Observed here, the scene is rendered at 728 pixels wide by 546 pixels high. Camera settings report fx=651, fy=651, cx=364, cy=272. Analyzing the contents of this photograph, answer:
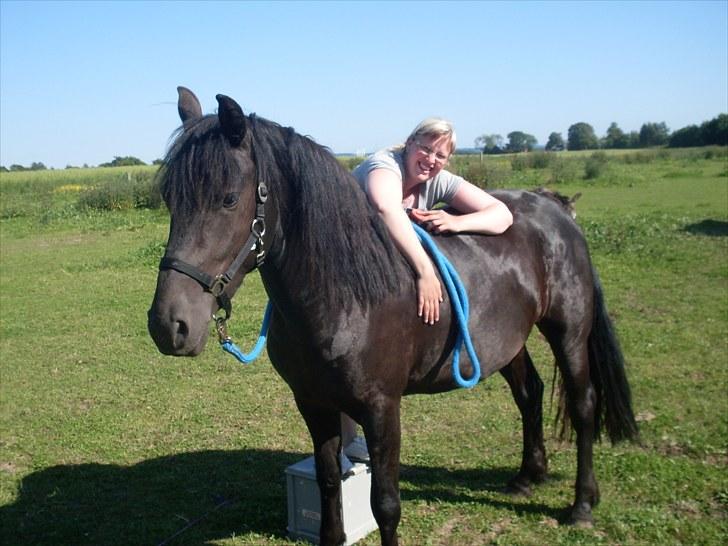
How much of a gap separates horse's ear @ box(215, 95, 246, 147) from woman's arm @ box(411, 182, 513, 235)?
3.92 feet

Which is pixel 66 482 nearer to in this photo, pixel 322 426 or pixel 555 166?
pixel 322 426

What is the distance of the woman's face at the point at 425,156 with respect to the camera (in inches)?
114

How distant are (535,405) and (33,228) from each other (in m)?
20.4

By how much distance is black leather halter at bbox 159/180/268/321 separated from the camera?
6.72 feet

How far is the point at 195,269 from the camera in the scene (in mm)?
2053

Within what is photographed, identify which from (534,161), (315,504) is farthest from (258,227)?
(534,161)

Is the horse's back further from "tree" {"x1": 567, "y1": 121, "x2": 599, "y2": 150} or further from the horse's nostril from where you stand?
"tree" {"x1": 567, "y1": 121, "x2": 599, "y2": 150}

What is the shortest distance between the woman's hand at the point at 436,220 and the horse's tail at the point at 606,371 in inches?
48.5

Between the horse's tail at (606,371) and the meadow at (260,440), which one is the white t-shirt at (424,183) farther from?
the horse's tail at (606,371)

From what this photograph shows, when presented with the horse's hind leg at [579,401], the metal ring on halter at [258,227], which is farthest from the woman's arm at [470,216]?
the metal ring on halter at [258,227]

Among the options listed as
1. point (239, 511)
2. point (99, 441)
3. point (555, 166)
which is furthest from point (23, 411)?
point (555, 166)

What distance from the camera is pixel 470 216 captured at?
10.6 ft

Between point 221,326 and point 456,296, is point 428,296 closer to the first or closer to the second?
point 456,296

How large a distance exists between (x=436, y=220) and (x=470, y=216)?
22 cm
